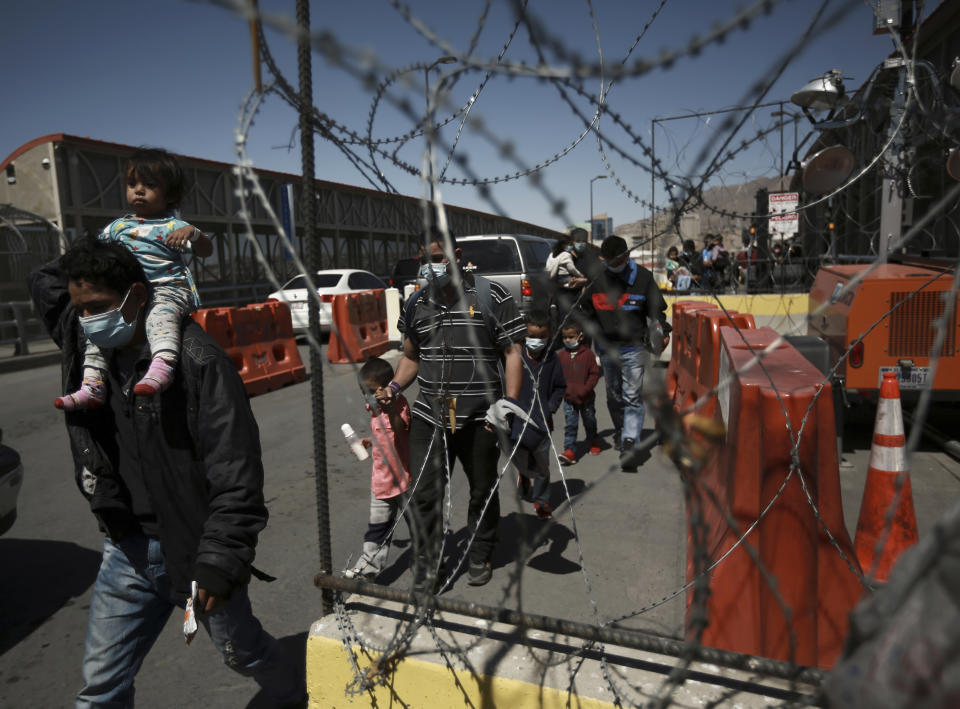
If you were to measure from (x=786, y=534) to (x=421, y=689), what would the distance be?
1472 millimetres

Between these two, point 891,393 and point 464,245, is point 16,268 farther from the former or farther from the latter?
point 891,393

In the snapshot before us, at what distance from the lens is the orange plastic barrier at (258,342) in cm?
952

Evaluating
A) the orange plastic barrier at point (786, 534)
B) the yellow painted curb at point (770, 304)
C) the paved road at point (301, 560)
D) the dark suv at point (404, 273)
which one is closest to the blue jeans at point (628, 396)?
the paved road at point (301, 560)

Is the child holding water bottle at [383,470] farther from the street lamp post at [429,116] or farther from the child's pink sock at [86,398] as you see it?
the street lamp post at [429,116]

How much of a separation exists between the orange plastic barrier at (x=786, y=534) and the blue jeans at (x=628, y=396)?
289 cm

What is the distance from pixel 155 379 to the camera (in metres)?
2.12

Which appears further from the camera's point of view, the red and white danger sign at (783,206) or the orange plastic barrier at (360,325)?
the red and white danger sign at (783,206)

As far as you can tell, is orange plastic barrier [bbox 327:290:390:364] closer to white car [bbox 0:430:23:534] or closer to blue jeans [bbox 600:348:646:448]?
blue jeans [bbox 600:348:646:448]

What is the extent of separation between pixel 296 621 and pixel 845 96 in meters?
8.81

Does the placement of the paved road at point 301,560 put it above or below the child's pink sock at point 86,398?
below

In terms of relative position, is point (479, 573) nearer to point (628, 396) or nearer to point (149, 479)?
point (149, 479)

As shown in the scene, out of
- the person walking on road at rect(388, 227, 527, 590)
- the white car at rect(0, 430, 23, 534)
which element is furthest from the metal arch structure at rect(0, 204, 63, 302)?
the person walking on road at rect(388, 227, 527, 590)

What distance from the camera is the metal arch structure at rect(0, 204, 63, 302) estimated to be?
15281 mm

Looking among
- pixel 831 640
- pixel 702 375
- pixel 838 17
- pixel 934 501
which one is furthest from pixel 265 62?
pixel 934 501
